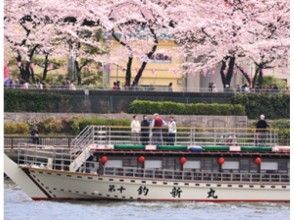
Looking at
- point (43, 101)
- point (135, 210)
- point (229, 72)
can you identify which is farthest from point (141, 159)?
point (229, 72)

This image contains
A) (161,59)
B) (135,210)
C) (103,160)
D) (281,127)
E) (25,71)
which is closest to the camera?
(135,210)

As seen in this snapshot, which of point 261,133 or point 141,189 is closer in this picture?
point 141,189

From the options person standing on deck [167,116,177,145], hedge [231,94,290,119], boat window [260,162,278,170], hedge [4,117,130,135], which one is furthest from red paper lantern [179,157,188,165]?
hedge [231,94,290,119]

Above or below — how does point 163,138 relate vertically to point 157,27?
below

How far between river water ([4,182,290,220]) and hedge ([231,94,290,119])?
16.4m

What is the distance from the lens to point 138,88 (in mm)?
59344

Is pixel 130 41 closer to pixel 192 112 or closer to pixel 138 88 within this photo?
pixel 138 88

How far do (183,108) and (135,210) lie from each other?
1840cm

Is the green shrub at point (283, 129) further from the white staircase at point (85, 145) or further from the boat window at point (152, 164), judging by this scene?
the white staircase at point (85, 145)

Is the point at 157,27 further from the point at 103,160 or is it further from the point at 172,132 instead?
the point at 103,160

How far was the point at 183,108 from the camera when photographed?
184ft

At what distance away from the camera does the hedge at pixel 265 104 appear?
188 feet
